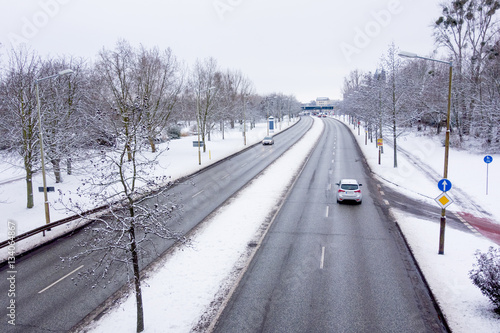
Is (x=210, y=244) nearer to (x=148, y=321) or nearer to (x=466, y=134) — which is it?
(x=148, y=321)

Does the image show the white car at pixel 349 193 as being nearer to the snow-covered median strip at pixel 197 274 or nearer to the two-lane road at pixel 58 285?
the snow-covered median strip at pixel 197 274

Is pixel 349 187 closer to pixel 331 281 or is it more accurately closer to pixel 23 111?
pixel 331 281

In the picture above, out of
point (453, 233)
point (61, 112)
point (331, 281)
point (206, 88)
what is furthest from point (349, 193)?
point (206, 88)

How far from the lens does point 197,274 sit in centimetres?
1295

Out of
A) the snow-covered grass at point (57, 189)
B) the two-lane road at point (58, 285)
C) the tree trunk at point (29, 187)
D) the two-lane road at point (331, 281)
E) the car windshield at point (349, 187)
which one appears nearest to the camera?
the two-lane road at point (331, 281)

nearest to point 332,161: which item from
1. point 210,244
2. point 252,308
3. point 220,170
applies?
point 220,170

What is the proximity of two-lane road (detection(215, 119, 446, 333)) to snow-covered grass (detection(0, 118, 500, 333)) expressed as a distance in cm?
71

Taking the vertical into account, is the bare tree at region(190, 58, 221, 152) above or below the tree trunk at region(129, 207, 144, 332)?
above

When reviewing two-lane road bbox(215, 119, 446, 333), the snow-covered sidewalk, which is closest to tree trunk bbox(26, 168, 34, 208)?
two-lane road bbox(215, 119, 446, 333)

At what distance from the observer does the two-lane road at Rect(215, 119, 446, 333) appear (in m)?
9.95

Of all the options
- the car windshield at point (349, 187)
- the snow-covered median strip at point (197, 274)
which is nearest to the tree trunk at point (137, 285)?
the snow-covered median strip at point (197, 274)

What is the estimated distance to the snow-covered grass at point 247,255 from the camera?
10.2 metres

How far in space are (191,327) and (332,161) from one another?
32.1m

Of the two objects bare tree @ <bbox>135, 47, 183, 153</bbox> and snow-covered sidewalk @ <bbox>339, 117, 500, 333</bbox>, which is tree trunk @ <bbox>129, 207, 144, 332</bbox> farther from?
bare tree @ <bbox>135, 47, 183, 153</bbox>
